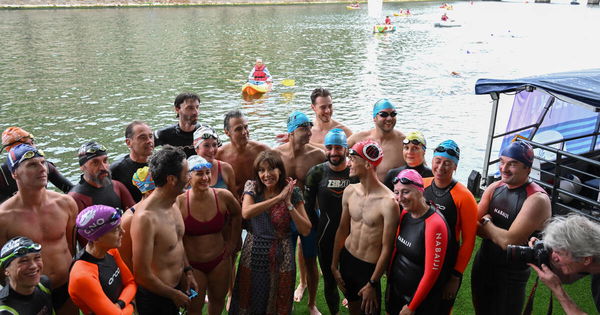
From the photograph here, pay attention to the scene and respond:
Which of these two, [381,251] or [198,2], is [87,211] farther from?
[198,2]

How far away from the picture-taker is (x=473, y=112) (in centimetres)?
1788

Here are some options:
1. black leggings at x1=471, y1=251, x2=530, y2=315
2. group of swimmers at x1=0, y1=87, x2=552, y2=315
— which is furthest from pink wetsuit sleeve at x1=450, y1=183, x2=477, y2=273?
black leggings at x1=471, y1=251, x2=530, y2=315

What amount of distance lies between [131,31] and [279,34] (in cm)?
1199

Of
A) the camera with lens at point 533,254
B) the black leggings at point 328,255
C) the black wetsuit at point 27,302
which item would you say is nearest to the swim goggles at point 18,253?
the black wetsuit at point 27,302

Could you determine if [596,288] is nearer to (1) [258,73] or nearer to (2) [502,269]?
(2) [502,269]

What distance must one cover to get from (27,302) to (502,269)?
3.77 m

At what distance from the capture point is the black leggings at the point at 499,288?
4.16 meters

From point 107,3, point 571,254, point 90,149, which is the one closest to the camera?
point 571,254

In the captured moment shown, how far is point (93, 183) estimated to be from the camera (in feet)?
14.6

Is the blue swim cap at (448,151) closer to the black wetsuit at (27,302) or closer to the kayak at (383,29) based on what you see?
the black wetsuit at (27,302)

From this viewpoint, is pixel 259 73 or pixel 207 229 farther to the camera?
pixel 259 73

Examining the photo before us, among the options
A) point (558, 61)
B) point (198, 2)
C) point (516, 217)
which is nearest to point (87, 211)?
point (516, 217)

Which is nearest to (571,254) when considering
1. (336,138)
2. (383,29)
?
(336,138)

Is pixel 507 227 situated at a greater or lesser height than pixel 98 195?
lesser
